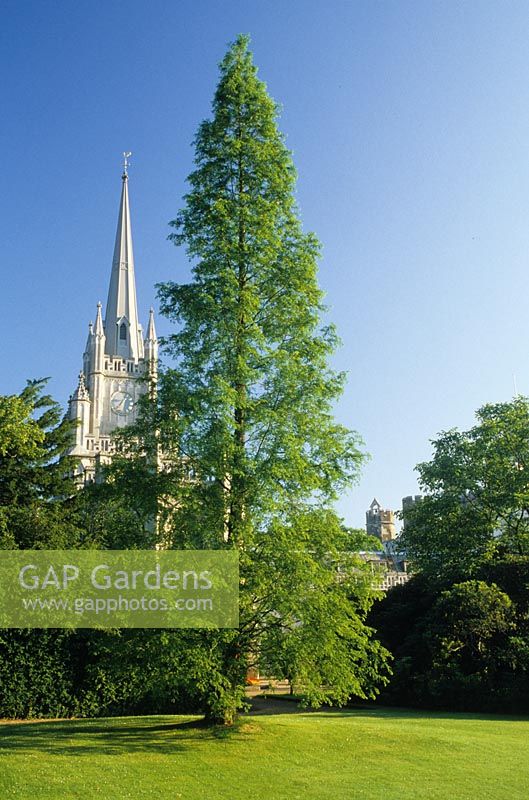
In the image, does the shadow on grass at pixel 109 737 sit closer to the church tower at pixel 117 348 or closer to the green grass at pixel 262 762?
the green grass at pixel 262 762

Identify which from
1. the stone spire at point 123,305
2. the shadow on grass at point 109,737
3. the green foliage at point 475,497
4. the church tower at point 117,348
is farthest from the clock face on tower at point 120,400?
the shadow on grass at point 109,737

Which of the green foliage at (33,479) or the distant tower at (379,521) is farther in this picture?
the distant tower at (379,521)

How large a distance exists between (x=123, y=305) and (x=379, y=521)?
4598cm

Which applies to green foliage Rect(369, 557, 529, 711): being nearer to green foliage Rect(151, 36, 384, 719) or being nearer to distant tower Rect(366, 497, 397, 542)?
green foliage Rect(151, 36, 384, 719)

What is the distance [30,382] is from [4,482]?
5.54 metres

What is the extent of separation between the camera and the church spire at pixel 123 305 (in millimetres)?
100438

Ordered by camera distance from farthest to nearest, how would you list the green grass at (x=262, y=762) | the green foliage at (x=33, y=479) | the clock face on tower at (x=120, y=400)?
1. the clock face on tower at (x=120, y=400)
2. the green foliage at (x=33, y=479)
3. the green grass at (x=262, y=762)

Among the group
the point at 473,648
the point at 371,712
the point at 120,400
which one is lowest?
the point at 371,712

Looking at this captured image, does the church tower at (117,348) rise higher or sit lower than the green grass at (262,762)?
higher

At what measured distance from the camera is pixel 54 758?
1382 cm

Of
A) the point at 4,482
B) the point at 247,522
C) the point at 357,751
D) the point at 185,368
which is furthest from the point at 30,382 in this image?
the point at 357,751

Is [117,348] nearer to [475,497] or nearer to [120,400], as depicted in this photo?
[120,400]

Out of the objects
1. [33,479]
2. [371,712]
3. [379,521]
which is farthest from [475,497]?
[379,521]

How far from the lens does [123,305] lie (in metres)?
101
